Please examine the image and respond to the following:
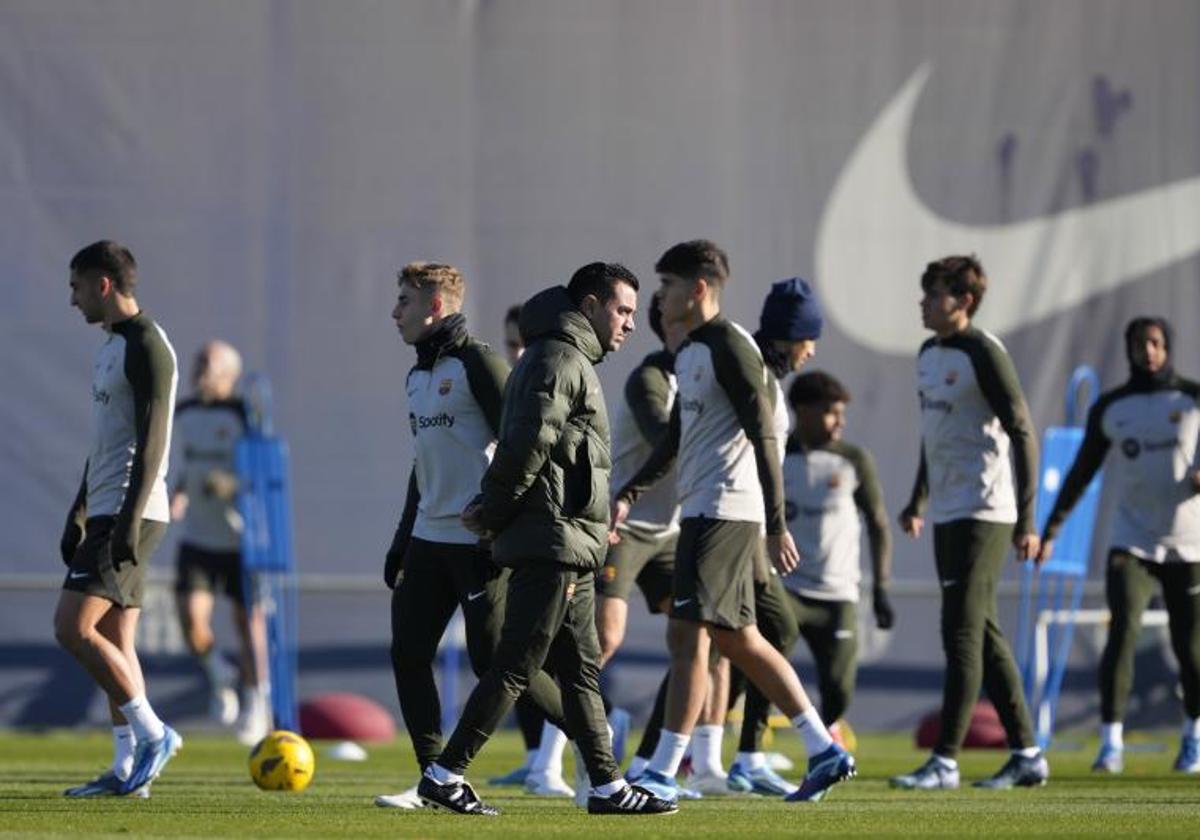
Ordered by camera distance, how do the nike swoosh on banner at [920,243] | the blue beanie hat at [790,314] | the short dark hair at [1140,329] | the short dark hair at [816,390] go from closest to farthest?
the blue beanie hat at [790,314], the short dark hair at [816,390], the short dark hair at [1140,329], the nike swoosh on banner at [920,243]

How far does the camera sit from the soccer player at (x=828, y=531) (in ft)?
39.1

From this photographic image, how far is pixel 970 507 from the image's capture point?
11016mm

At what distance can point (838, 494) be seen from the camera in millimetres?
12438

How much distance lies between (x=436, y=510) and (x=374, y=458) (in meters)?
7.89

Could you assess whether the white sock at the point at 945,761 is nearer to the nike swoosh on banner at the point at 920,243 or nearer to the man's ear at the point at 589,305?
the man's ear at the point at 589,305

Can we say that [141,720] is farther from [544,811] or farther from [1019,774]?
[1019,774]

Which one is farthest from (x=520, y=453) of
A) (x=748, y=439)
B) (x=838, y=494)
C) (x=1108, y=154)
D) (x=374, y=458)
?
(x=1108, y=154)

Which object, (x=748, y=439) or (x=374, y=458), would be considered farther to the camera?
(x=374, y=458)

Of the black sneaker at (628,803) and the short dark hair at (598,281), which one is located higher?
the short dark hair at (598,281)

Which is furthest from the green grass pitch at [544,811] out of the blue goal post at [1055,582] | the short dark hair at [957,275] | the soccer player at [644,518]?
the blue goal post at [1055,582]

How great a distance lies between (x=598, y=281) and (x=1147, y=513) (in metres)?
5.60

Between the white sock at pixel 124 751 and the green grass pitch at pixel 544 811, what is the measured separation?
0.69 ft

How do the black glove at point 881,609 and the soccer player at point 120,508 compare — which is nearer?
the soccer player at point 120,508

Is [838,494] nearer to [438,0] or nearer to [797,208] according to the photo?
[797,208]
